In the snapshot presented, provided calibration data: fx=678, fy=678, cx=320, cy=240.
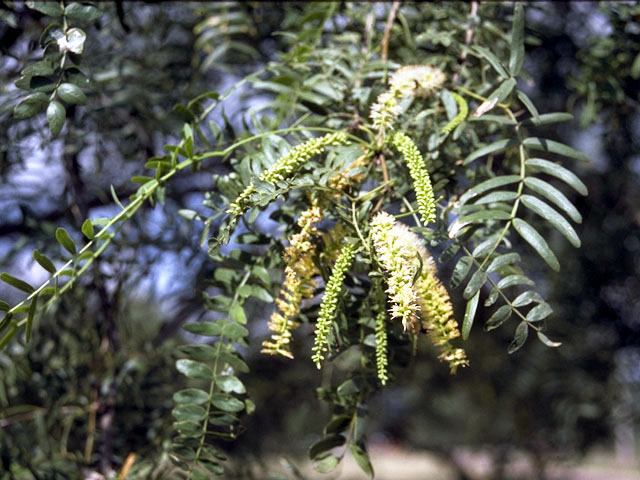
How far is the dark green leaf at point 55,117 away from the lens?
2.84 feet

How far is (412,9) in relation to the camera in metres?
1.35

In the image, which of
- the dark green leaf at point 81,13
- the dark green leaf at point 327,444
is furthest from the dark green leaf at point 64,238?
the dark green leaf at point 327,444

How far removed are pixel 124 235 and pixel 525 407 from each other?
2.44 m

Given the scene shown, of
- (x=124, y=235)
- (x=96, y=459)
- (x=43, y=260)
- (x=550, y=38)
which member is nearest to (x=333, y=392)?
(x=43, y=260)

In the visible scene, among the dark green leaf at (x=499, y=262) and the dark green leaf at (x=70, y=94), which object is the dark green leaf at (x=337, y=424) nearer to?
the dark green leaf at (x=499, y=262)

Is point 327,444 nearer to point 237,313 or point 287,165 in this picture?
point 237,313

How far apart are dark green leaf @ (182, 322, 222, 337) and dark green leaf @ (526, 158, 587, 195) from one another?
19.2 inches

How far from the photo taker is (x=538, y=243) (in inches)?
32.6

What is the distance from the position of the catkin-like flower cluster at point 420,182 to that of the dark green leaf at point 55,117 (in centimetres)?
43

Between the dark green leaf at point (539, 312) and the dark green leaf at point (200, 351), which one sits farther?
the dark green leaf at point (200, 351)

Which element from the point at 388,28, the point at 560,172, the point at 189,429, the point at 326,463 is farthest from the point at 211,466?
the point at 388,28

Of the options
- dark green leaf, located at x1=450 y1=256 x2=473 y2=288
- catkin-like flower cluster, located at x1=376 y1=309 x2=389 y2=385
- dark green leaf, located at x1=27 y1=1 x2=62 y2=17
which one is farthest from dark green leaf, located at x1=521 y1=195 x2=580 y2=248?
dark green leaf, located at x1=27 y1=1 x2=62 y2=17

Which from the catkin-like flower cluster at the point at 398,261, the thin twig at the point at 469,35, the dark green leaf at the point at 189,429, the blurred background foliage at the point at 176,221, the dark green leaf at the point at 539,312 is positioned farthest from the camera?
the blurred background foliage at the point at 176,221

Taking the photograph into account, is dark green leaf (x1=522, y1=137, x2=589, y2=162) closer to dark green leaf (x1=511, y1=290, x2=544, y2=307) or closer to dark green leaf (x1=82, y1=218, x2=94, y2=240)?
dark green leaf (x1=511, y1=290, x2=544, y2=307)
